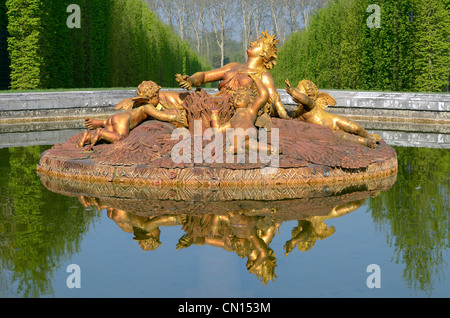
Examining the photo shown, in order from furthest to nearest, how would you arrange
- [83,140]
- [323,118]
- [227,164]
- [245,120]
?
[323,118] → [83,140] → [245,120] → [227,164]

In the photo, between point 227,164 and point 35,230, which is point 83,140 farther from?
point 35,230

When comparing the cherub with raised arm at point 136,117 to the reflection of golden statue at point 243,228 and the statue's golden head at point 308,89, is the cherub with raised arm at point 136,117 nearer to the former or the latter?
the statue's golden head at point 308,89

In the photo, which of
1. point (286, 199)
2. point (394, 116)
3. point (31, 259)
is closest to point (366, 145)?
point (286, 199)

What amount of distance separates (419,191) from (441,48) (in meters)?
14.9

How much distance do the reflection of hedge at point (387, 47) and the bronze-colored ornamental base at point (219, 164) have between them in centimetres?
1377

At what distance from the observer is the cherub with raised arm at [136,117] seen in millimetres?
7473

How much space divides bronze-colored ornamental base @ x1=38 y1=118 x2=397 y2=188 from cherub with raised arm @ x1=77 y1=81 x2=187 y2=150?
110 mm

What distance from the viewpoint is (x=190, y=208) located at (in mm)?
5547

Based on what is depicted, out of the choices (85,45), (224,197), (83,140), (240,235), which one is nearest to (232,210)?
(224,197)

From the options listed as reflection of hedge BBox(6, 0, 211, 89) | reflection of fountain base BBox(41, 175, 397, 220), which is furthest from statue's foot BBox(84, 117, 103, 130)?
reflection of hedge BBox(6, 0, 211, 89)

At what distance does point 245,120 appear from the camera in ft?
22.6

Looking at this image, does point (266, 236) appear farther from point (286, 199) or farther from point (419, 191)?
point (419, 191)

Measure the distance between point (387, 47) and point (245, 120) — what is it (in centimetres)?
1593

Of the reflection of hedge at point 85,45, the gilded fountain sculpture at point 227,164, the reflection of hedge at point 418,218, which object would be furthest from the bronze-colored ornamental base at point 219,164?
the reflection of hedge at point 85,45
